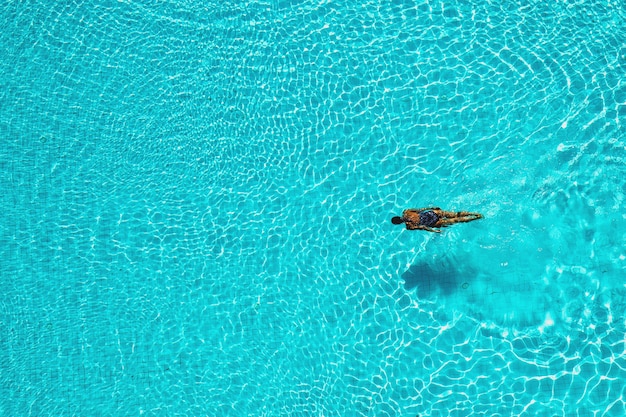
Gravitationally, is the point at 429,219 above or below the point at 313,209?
below

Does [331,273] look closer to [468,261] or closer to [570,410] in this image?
[468,261]

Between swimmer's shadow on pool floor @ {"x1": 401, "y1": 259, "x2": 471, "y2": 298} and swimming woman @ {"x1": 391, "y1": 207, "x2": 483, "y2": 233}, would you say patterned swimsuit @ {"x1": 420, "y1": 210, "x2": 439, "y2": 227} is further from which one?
swimmer's shadow on pool floor @ {"x1": 401, "y1": 259, "x2": 471, "y2": 298}

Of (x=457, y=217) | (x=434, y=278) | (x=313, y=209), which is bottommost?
(x=434, y=278)

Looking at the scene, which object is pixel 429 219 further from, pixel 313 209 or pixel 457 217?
pixel 313 209

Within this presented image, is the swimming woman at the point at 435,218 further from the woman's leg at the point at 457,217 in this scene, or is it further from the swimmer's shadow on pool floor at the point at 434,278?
the swimmer's shadow on pool floor at the point at 434,278

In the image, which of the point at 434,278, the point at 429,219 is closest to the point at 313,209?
the point at 429,219

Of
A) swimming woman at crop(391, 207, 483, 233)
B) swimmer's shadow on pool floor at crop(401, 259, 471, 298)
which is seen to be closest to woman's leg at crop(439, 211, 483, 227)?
swimming woman at crop(391, 207, 483, 233)

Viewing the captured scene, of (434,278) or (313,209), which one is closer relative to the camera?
(434,278)
